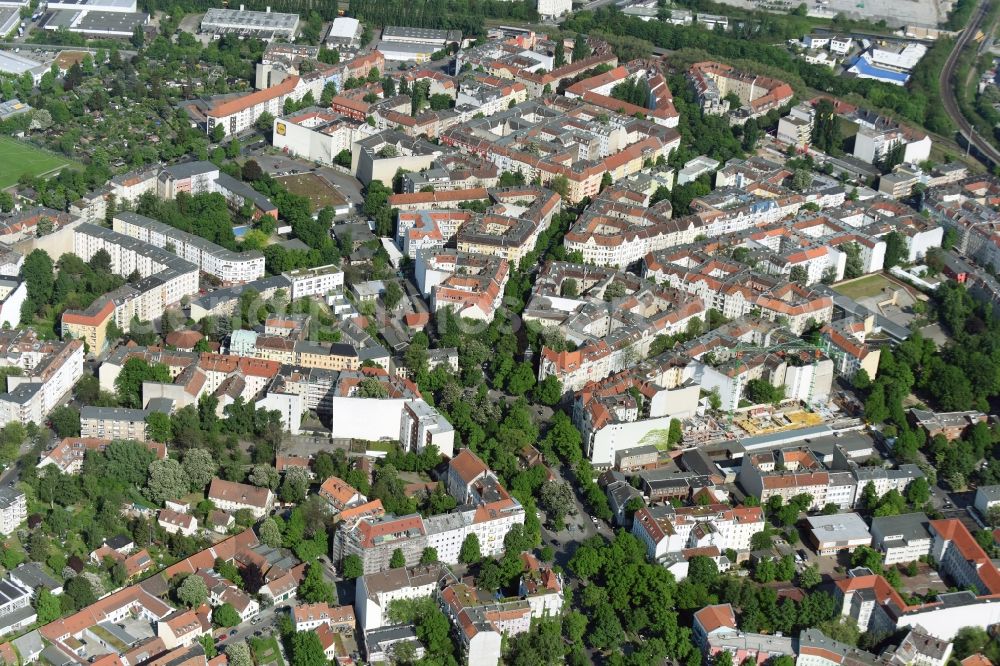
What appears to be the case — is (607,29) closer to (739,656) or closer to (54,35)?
(54,35)

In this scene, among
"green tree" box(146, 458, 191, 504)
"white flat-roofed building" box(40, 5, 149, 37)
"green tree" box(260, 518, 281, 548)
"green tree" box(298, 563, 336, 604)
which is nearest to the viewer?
"green tree" box(298, 563, 336, 604)

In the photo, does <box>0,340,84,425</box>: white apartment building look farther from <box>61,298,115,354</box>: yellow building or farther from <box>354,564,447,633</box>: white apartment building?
<box>354,564,447,633</box>: white apartment building

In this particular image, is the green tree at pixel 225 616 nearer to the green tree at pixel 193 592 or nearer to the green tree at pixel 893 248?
the green tree at pixel 193 592

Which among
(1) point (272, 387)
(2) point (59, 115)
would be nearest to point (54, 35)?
(2) point (59, 115)

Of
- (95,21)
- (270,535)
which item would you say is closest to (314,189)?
(270,535)

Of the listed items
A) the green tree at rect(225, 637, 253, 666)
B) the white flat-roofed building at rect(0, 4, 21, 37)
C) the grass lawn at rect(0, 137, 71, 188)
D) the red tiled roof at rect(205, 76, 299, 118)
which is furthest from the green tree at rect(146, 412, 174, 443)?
the white flat-roofed building at rect(0, 4, 21, 37)

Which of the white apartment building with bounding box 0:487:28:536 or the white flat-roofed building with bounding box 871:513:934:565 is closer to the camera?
the white apartment building with bounding box 0:487:28:536

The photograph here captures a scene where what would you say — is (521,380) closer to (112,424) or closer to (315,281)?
(315,281)
